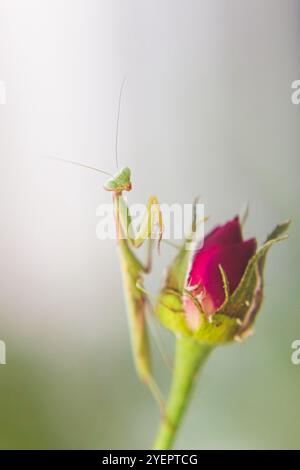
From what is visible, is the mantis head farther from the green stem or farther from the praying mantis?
the green stem

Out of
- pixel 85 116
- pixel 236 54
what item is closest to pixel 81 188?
pixel 85 116

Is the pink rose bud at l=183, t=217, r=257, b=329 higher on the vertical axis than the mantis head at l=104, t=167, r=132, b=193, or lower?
lower

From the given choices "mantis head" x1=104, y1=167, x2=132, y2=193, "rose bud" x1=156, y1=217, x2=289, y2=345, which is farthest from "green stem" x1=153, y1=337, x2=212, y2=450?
"mantis head" x1=104, y1=167, x2=132, y2=193

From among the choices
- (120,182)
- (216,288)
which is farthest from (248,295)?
(120,182)

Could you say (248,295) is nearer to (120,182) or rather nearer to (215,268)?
(215,268)
